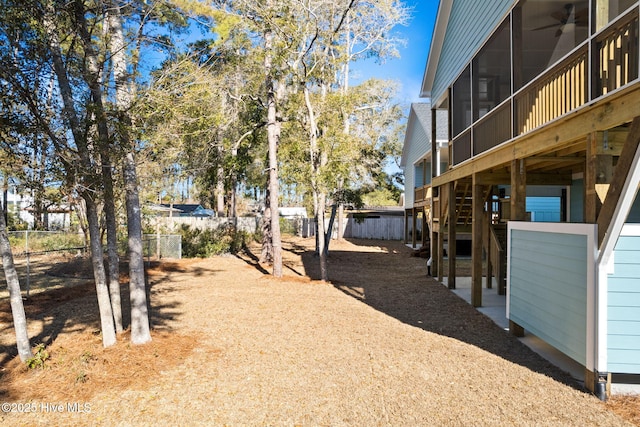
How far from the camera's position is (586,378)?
421 centimetres

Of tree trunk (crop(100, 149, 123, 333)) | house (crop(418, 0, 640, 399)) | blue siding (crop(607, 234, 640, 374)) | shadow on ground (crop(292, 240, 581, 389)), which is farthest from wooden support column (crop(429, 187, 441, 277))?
tree trunk (crop(100, 149, 123, 333))

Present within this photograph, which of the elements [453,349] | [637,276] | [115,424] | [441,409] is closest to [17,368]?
[115,424]

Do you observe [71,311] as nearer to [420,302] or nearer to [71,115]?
[71,115]

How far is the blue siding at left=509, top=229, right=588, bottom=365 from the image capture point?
4359mm

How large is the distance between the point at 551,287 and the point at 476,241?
278 cm

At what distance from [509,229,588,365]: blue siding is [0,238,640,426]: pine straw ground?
389mm

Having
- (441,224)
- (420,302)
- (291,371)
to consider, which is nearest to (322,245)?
(441,224)

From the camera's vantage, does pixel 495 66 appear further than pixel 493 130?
Yes

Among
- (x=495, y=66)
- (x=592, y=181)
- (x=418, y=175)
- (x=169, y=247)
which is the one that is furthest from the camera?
(x=418, y=175)

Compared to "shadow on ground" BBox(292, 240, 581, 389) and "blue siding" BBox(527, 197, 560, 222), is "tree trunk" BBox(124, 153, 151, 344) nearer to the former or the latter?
"shadow on ground" BBox(292, 240, 581, 389)

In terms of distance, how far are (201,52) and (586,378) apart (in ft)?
22.1

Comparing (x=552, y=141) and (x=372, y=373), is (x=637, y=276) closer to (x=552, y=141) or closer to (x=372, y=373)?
(x=552, y=141)

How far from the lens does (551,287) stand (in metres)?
5.00

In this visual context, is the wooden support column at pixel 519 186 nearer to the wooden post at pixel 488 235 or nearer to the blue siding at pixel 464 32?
the blue siding at pixel 464 32
